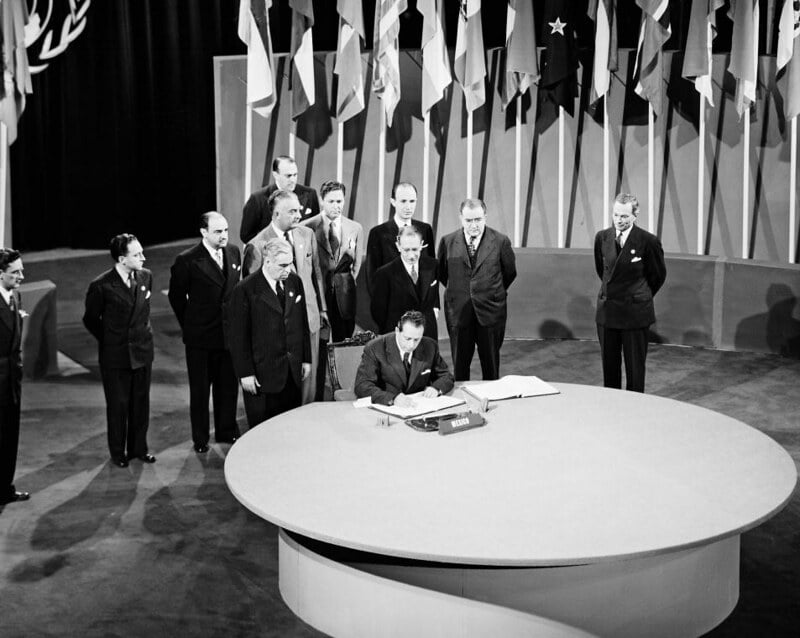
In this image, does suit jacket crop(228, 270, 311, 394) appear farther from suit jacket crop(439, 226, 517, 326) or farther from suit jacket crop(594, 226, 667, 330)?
suit jacket crop(594, 226, 667, 330)

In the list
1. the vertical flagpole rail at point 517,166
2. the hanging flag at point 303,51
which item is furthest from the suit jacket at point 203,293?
the vertical flagpole rail at point 517,166

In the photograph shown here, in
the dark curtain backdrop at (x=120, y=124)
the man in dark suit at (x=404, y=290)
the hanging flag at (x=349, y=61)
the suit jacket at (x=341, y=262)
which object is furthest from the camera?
the dark curtain backdrop at (x=120, y=124)

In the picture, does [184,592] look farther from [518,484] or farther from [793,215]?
[793,215]

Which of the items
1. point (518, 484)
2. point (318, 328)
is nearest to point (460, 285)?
point (318, 328)

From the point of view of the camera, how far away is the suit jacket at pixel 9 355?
6227 millimetres

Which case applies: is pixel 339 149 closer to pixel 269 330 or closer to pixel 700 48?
pixel 700 48

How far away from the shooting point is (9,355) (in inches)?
247

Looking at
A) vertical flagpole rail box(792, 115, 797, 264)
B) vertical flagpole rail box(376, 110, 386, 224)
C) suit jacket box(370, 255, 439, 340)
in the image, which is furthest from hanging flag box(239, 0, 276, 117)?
vertical flagpole rail box(792, 115, 797, 264)

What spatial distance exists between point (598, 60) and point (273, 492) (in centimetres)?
611

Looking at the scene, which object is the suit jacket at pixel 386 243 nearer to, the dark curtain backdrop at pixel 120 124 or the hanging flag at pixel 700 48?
the hanging flag at pixel 700 48

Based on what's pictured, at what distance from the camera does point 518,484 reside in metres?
4.94

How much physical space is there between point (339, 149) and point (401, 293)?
3.11 m

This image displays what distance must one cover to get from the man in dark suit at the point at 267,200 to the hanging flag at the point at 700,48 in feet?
10.9

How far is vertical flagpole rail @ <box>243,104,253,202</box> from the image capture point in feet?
32.6
